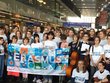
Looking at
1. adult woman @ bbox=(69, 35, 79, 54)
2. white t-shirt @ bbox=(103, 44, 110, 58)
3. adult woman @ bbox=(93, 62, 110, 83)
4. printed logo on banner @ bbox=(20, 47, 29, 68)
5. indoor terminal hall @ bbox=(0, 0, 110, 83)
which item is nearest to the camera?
Result: adult woman @ bbox=(93, 62, 110, 83)

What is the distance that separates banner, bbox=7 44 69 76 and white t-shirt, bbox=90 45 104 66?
778mm

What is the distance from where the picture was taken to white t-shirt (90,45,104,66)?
784cm

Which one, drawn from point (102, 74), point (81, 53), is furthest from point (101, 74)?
point (81, 53)

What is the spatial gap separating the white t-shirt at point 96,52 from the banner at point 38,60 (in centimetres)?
78

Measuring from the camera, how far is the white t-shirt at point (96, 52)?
7843 mm

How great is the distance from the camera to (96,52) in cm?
793

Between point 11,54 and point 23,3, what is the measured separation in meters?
12.3

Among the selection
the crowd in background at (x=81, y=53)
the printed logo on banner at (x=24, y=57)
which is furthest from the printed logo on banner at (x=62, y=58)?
the printed logo on banner at (x=24, y=57)

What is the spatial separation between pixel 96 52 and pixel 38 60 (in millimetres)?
1788

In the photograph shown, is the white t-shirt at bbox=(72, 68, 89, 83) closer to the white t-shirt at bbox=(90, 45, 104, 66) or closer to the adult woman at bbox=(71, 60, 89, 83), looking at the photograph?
the adult woman at bbox=(71, 60, 89, 83)

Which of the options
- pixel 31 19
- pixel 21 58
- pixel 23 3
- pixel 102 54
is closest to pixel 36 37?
pixel 21 58

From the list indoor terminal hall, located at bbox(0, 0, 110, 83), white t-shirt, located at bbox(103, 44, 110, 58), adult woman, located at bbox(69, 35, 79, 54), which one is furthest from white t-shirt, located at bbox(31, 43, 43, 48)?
white t-shirt, located at bbox(103, 44, 110, 58)

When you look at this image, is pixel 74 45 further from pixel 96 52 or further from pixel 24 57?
pixel 24 57

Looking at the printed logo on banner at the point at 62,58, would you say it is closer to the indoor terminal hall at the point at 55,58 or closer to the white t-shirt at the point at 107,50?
the indoor terminal hall at the point at 55,58
